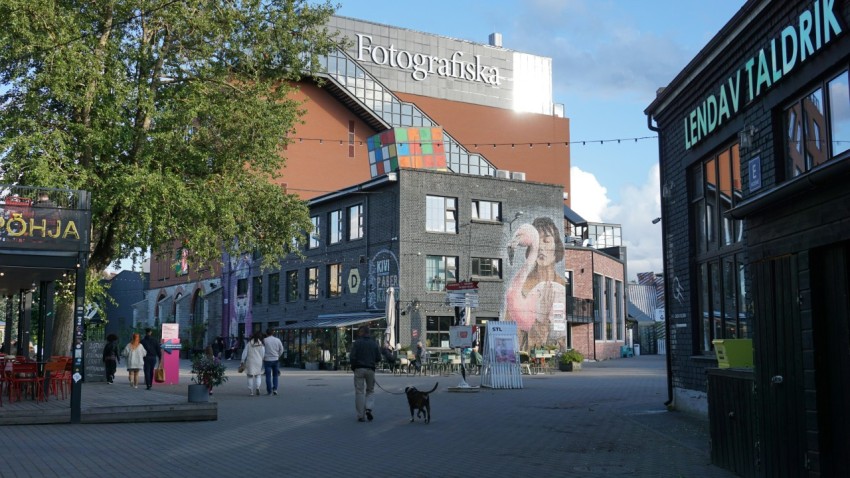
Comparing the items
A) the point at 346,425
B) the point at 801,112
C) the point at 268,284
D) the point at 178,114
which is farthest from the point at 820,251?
the point at 268,284

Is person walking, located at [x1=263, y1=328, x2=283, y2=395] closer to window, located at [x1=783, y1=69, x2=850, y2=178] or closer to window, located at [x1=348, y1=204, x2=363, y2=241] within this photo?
window, located at [x1=783, y1=69, x2=850, y2=178]

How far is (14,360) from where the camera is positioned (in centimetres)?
1822

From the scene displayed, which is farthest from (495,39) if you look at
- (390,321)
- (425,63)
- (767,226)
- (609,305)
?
(767,226)

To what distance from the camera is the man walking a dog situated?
16.1m

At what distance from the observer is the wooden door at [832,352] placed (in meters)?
7.01

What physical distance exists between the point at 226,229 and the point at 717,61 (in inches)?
517

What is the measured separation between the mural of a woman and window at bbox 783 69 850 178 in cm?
3133

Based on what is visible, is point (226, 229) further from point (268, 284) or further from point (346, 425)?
point (268, 284)

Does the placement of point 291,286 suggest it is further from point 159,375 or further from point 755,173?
point 755,173

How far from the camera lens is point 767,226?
27.5 ft

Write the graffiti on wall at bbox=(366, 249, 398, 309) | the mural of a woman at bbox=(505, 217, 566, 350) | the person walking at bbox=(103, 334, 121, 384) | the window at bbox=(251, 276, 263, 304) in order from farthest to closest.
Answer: the window at bbox=(251, 276, 263, 304), the mural of a woman at bbox=(505, 217, 566, 350), the graffiti on wall at bbox=(366, 249, 398, 309), the person walking at bbox=(103, 334, 121, 384)

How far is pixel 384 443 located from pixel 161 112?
485 inches

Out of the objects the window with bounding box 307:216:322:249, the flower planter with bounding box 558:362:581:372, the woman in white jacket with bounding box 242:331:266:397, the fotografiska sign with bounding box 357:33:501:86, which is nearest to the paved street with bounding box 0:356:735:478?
the woman in white jacket with bounding box 242:331:266:397

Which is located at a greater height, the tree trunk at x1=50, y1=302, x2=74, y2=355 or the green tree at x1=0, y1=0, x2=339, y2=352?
→ the green tree at x1=0, y1=0, x2=339, y2=352
